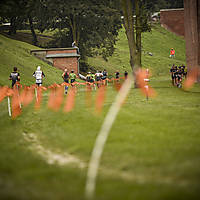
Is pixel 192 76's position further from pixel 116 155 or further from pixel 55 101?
pixel 116 155

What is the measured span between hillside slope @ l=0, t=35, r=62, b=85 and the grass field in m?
17.6

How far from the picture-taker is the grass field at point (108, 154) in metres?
6.20

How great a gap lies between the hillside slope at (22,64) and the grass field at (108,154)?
17.6 meters

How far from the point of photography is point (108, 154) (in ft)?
27.4

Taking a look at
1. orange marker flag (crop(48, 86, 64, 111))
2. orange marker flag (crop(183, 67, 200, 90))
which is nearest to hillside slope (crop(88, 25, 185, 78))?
orange marker flag (crop(183, 67, 200, 90))

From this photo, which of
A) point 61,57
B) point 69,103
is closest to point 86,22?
point 61,57

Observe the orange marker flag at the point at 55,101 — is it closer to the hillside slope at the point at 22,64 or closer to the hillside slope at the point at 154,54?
the hillside slope at the point at 22,64

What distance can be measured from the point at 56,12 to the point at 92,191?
4106cm

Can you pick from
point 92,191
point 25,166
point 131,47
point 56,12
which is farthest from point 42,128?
point 56,12

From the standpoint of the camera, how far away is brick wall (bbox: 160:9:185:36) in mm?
88938

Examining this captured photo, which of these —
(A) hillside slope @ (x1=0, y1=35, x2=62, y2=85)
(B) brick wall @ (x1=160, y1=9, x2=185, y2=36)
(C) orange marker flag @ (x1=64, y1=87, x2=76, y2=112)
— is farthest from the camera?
(B) brick wall @ (x1=160, y1=9, x2=185, y2=36)

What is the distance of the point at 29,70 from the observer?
1433 inches

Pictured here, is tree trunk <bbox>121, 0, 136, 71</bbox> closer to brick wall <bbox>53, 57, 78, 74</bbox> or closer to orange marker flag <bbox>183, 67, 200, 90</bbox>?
orange marker flag <bbox>183, 67, 200, 90</bbox>

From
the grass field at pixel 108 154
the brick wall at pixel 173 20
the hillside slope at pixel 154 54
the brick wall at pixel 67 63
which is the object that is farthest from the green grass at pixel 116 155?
the brick wall at pixel 173 20
